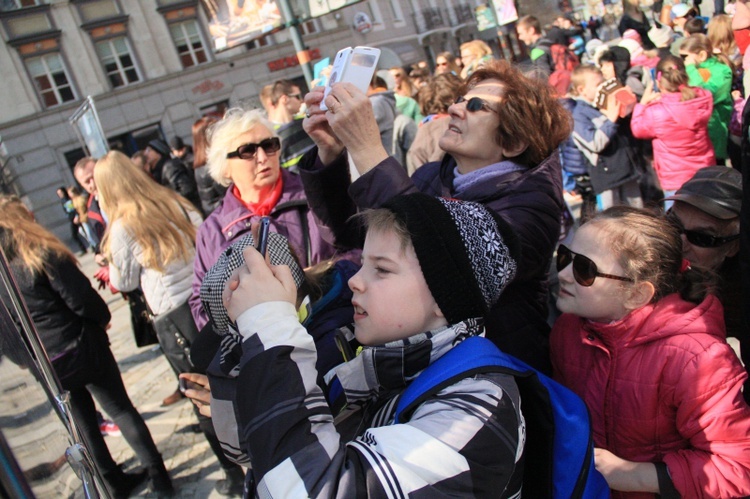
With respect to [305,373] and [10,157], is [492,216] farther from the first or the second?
[10,157]

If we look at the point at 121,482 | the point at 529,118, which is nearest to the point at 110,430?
the point at 121,482

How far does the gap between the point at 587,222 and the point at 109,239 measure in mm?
2597

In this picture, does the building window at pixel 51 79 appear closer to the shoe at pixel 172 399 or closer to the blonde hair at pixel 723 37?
the shoe at pixel 172 399

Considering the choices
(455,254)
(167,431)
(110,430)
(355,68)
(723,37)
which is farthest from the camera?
(723,37)

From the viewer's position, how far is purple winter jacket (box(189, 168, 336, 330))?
2.25 metres

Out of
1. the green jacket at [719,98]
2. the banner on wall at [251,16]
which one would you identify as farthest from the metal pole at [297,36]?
the green jacket at [719,98]

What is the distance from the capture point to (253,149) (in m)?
2.51

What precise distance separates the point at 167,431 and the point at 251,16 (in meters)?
5.72

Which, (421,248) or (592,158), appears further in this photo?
(592,158)

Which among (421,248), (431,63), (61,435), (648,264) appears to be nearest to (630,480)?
(648,264)

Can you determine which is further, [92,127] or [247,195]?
[92,127]

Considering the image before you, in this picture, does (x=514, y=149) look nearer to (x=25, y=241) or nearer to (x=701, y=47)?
(x=25, y=241)

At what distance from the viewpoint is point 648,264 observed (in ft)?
5.09

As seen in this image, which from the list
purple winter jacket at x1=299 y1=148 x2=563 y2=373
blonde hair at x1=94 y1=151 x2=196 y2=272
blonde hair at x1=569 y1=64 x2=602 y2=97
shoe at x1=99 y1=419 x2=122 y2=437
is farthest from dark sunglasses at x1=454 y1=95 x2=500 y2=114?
shoe at x1=99 y1=419 x2=122 y2=437
